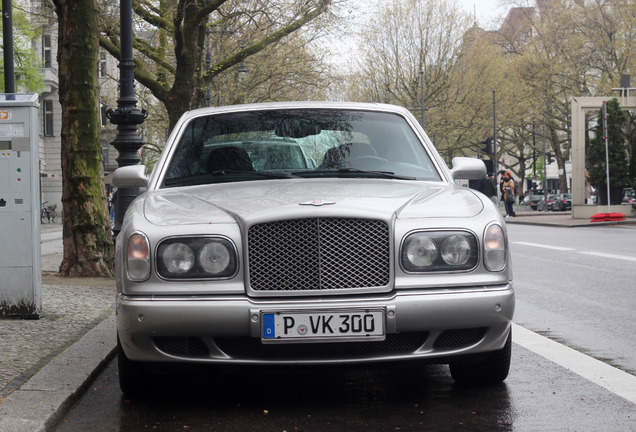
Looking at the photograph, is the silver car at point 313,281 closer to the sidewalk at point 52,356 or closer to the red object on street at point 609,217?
the sidewalk at point 52,356

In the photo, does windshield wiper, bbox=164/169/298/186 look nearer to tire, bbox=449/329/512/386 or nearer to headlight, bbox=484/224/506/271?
headlight, bbox=484/224/506/271

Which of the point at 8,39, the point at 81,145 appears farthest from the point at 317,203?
the point at 8,39

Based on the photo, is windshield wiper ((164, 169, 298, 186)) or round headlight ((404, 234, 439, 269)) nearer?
round headlight ((404, 234, 439, 269))

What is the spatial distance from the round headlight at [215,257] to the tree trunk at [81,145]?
310 inches

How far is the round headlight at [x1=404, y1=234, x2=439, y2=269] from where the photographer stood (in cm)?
449

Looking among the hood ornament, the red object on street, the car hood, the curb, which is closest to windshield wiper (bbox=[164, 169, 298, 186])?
the car hood

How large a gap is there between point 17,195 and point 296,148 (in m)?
2.90

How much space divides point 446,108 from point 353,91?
534cm

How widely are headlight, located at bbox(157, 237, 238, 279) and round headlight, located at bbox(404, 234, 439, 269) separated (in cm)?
83

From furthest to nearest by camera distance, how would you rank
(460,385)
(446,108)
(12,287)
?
(446,108)
(12,287)
(460,385)

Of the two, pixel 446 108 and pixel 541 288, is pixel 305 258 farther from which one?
pixel 446 108

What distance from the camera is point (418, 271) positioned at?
4.49 meters

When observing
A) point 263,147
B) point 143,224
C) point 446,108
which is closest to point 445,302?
point 143,224

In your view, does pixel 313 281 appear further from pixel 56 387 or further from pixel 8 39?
pixel 8 39
